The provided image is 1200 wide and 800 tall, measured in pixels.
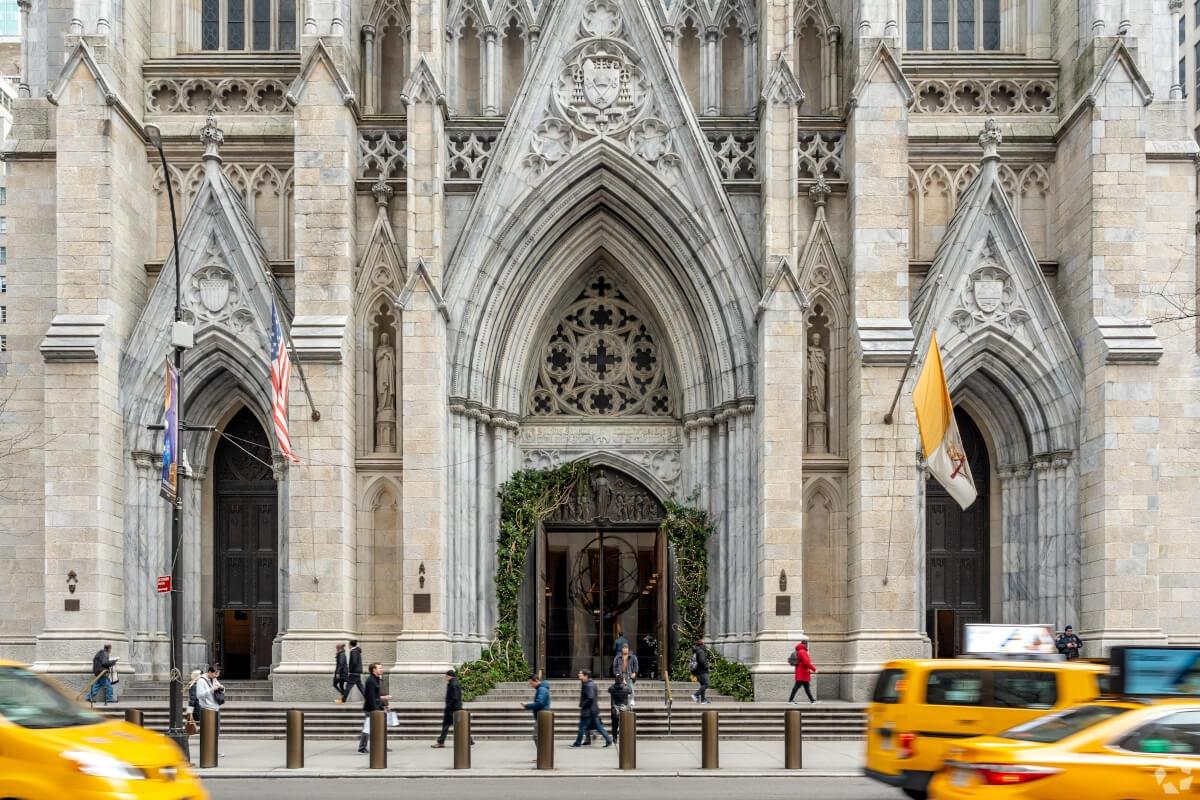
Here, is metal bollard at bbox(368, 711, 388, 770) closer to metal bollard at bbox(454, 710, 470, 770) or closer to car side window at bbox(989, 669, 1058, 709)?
metal bollard at bbox(454, 710, 470, 770)

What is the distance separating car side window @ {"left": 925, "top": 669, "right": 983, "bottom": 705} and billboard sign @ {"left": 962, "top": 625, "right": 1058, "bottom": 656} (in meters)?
1.45

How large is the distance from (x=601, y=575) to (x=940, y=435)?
8.85 metres

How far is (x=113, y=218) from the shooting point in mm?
28562

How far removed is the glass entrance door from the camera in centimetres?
3106

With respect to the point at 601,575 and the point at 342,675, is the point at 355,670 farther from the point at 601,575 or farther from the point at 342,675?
the point at 601,575

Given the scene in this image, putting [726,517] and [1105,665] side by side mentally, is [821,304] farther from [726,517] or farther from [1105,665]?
[1105,665]

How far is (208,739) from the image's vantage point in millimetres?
21219

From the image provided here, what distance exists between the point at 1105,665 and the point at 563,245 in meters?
17.2

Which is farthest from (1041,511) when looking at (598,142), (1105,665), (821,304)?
(1105,665)

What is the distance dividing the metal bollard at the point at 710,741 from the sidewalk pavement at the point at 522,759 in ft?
0.58

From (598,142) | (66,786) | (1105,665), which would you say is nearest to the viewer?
(66,786)

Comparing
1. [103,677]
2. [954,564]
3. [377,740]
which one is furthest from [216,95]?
[954,564]

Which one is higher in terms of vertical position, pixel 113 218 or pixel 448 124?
pixel 448 124

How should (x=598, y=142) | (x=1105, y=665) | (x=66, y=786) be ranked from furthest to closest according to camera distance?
1. (x=598, y=142)
2. (x=1105, y=665)
3. (x=66, y=786)
